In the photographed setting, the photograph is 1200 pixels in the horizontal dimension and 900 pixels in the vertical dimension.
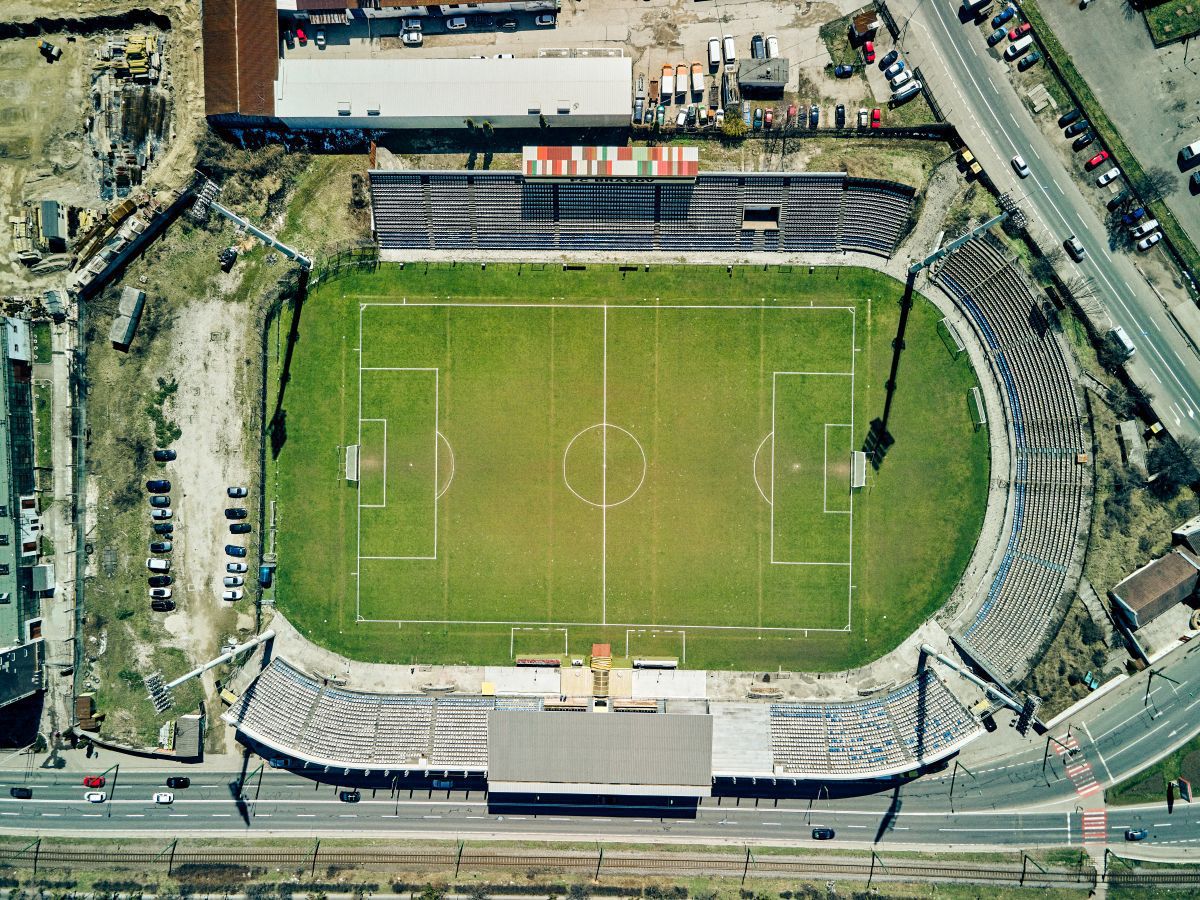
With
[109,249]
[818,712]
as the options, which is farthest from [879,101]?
[109,249]

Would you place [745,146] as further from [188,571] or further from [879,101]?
[188,571]

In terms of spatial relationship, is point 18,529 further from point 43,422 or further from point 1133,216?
point 1133,216

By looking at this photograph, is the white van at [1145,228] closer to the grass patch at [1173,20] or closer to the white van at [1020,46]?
the grass patch at [1173,20]

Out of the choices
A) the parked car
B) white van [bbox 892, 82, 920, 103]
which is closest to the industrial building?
white van [bbox 892, 82, 920, 103]

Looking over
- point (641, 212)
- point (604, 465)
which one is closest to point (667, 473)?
point (604, 465)

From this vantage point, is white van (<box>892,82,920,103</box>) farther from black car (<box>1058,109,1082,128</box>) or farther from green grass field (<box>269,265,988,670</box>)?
green grass field (<box>269,265,988,670</box>)

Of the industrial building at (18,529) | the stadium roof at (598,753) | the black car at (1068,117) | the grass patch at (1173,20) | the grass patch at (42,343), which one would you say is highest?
the grass patch at (1173,20)

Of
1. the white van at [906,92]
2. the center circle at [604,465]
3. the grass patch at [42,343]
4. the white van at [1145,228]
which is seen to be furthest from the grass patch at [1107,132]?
the grass patch at [42,343]
